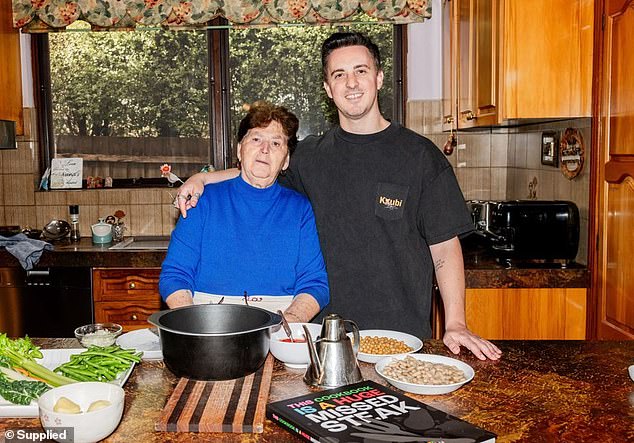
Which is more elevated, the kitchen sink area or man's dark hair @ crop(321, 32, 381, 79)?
man's dark hair @ crop(321, 32, 381, 79)

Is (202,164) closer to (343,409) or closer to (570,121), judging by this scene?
(570,121)

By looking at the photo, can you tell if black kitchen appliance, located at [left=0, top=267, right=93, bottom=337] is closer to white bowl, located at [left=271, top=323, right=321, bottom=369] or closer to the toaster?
the toaster

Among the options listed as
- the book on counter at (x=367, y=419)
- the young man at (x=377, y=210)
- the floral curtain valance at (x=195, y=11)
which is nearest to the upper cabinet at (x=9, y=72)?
the floral curtain valance at (x=195, y=11)

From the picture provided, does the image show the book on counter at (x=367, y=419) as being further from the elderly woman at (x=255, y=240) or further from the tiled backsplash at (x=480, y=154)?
the tiled backsplash at (x=480, y=154)

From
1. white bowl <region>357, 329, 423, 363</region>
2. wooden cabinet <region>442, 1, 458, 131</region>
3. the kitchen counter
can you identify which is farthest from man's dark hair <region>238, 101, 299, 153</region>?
wooden cabinet <region>442, 1, 458, 131</region>

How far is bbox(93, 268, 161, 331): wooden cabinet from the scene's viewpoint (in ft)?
12.4

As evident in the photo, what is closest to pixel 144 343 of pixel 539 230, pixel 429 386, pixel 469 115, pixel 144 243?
pixel 429 386

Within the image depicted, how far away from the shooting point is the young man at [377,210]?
86.4 inches

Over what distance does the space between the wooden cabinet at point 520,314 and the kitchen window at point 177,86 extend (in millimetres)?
1677

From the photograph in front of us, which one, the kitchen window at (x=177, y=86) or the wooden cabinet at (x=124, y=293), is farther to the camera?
the kitchen window at (x=177, y=86)

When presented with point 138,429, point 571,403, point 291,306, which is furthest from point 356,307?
point 138,429

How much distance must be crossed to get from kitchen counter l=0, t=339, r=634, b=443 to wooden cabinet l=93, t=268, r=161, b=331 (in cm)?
198

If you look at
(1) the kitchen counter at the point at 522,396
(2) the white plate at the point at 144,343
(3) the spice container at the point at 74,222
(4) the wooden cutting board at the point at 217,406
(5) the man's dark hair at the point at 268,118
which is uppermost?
(5) the man's dark hair at the point at 268,118

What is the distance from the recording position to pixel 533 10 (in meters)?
2.96
